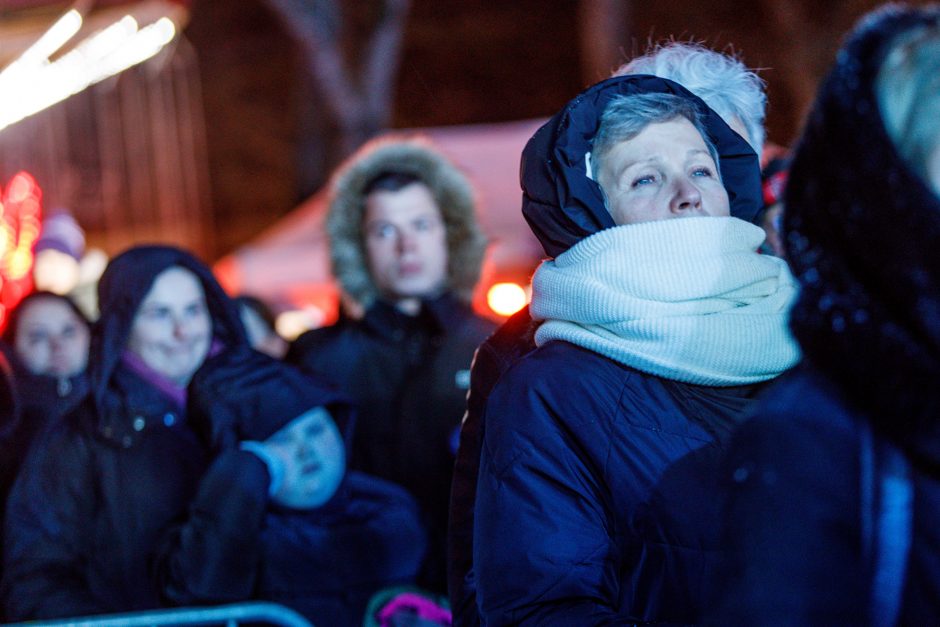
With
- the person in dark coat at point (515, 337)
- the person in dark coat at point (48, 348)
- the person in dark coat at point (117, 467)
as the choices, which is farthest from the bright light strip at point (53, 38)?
the person in dark coat at point (515, 337)

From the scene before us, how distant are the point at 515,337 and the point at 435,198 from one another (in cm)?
205

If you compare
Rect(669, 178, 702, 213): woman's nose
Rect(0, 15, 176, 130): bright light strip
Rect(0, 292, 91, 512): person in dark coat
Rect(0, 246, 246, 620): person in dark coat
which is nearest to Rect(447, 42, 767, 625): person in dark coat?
Rect(669, 178, 702, 213): woman's nose

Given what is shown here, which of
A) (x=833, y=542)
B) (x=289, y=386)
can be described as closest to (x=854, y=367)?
(x=833, y=542)

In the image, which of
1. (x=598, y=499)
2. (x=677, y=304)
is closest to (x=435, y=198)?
(x=677, y=304)

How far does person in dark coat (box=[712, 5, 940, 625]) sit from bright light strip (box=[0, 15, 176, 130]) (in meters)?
8.24

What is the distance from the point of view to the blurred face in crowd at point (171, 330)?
10.2 ft

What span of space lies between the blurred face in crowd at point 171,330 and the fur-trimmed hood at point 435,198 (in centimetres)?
84

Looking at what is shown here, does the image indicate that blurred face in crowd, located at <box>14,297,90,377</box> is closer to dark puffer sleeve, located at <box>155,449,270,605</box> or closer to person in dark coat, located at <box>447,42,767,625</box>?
dark puffer sleeve, located at <box>155,449,270,605</box>

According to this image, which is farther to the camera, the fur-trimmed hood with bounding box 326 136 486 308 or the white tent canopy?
the white tent canopy

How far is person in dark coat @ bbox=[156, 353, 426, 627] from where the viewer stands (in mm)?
2744

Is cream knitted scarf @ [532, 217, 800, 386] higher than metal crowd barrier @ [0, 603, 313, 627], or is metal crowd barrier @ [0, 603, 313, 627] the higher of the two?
cream knitted scarf @ [532, 217, 800, 386]

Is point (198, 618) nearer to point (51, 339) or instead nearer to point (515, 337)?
point (515, 337)

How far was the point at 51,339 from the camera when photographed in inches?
176

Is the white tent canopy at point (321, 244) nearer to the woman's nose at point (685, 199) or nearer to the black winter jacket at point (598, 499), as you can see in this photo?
the woman's nose at point (685, 199)
